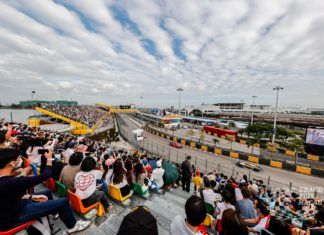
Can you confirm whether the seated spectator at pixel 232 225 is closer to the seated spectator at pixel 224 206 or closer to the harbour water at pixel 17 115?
the seated spectator at pixel 224 206

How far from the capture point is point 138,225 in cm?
151

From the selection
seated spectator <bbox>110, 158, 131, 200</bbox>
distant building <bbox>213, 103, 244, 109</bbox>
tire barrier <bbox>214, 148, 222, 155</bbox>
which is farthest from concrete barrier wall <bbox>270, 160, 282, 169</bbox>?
distant building <bbox>213, 103, 244, 109</bbox>

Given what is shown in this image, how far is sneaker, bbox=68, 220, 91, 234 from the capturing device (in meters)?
2.77

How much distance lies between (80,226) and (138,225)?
214 centimetres

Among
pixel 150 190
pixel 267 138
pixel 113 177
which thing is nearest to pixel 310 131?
pixel 267 138

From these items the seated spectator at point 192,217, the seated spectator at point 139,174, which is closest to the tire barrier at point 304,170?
the seated spectator at point 139,174

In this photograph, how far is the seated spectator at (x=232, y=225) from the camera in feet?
5.62

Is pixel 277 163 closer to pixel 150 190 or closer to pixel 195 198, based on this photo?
pixel 150 190

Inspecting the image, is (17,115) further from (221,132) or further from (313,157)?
(313,157)

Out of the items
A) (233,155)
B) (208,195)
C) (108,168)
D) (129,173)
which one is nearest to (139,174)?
(129,173)

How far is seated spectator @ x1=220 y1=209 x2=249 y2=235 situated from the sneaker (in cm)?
259

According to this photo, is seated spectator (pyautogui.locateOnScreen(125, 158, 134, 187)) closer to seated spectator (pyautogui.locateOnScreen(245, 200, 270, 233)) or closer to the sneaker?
the sneaker

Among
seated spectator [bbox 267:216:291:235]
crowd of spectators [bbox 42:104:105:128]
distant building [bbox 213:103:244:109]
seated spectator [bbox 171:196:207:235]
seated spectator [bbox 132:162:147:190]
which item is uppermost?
distant building [bbox 213:103:244:109]

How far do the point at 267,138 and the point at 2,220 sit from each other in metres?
48.2
